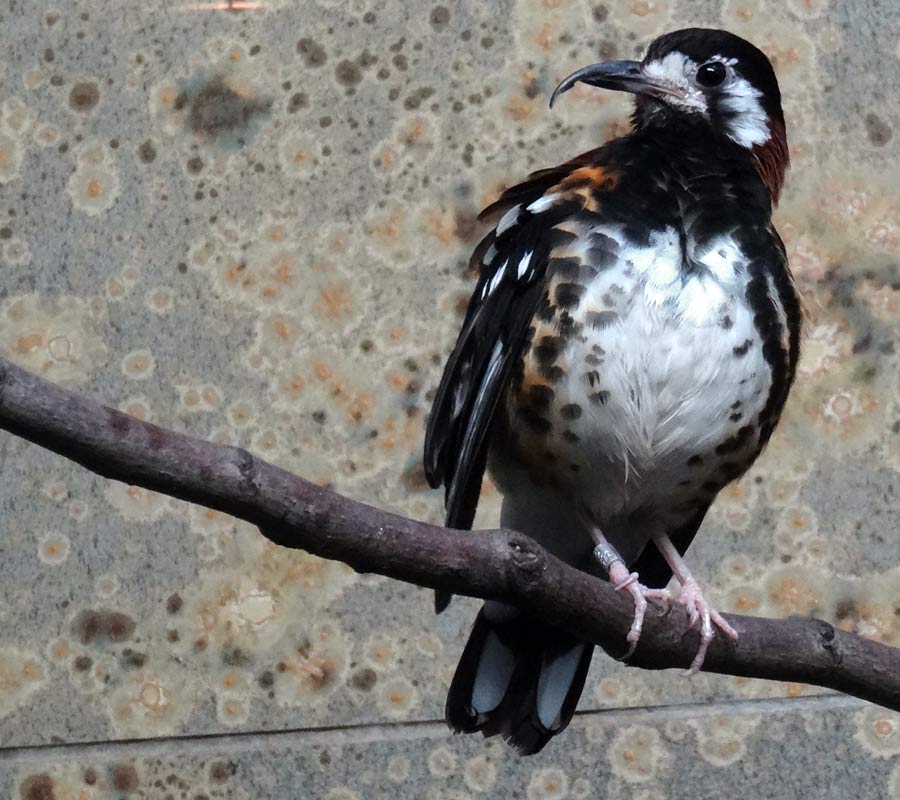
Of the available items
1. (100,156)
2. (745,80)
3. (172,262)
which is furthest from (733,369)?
(100,156)

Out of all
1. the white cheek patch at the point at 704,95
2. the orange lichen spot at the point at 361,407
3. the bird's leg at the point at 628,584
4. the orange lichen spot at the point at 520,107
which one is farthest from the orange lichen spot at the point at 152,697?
the white cheek patch at the point at 704,95

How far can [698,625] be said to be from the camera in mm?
2402

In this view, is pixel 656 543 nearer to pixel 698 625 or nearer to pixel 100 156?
pixel 698 625

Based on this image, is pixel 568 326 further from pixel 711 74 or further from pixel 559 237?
pixel 711 74

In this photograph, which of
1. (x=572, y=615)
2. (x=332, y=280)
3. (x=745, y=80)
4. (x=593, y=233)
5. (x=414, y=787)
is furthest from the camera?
(x=332, y=280)

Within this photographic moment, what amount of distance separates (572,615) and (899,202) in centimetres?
189

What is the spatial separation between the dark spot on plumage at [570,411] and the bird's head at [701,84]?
0.58 m

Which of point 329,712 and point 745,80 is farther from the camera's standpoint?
point 329,712

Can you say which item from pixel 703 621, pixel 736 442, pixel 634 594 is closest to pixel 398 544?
pixel 634 594

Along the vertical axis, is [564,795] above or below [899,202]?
below

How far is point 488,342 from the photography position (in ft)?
8.75

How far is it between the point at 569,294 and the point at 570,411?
0.63 feet

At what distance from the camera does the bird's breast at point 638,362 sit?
2.51m

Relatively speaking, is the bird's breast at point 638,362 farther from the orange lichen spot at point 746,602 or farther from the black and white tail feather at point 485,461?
the orange lichen spot at point 746,602
